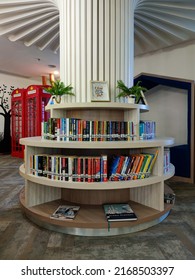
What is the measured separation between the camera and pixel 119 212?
2.24 meters

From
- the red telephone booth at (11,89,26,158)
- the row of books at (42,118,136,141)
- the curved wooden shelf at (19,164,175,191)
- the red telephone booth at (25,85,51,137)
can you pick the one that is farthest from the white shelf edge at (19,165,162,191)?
the red telephone booth at (11,89,26,158)

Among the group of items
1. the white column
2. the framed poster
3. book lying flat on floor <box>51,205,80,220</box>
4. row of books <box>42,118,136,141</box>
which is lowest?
book lying flat on floor <box>51,205,80,220</box>

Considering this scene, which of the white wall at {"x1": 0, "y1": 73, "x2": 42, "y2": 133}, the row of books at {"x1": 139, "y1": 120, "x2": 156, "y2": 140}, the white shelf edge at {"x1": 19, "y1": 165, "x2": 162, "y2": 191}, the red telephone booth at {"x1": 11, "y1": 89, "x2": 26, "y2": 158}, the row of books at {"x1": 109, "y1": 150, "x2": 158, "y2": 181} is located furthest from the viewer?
the white wall at {"x1": 0, "y1": 73, "x2": 42, "y2": 133}

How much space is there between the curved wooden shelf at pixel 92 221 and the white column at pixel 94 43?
1313 millimetres

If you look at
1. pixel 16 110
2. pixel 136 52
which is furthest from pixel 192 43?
pixel 16 110

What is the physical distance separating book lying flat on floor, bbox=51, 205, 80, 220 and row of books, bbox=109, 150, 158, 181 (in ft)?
1.89

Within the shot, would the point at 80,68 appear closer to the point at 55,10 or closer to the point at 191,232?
the point at 55,10

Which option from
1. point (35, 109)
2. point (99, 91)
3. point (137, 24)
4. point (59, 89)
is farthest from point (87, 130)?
point (35, 109)

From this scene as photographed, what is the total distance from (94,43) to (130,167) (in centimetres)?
150

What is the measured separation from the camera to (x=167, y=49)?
15.8 feet

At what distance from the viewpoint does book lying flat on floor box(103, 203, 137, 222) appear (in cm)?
211

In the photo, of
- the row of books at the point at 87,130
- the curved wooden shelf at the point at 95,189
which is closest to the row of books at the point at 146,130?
the curved wooden shelf at the point at 95,189

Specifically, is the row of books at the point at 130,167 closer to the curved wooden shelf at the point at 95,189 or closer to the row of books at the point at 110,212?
the curved wooden shelf at the point at 95,189

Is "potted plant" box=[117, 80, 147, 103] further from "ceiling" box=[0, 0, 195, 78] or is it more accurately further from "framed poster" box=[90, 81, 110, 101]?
"ceiling" box=[0, 0, 195, 78]
